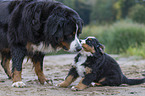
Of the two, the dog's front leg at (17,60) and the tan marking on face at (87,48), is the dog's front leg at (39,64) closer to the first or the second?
the dog's front leg at (17,60)

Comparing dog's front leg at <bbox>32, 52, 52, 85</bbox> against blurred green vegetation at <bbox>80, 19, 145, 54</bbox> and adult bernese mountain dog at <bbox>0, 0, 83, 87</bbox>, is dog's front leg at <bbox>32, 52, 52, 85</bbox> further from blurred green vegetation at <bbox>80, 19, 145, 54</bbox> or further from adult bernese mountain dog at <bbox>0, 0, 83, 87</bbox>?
blurred green vegetation at <bbox>80, 19, 145, 54</bbox>

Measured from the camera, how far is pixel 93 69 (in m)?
4.00

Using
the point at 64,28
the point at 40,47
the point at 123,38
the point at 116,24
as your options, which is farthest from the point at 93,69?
the point at 116,24

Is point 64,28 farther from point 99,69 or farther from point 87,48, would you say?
point 99,69

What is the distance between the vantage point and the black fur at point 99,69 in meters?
4.00

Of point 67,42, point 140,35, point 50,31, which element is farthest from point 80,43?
point 140,35

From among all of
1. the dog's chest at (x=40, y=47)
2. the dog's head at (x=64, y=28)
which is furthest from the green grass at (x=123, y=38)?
the dog's head at (x=64, y=28)

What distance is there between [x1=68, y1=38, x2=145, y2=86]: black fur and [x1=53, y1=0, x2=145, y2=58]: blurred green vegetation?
5210mm

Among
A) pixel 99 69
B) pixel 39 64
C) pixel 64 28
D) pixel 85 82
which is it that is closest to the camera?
pixel 64 28

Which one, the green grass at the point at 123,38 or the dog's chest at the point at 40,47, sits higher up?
the dog's chest at the point at 40,47

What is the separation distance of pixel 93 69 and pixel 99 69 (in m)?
0.21

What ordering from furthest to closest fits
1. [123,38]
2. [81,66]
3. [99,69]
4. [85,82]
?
[123,38], [99,69], [81,66], [85,82]

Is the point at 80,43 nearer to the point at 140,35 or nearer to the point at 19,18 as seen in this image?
the point at 19,18

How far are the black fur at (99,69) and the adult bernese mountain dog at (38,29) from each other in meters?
0.40
